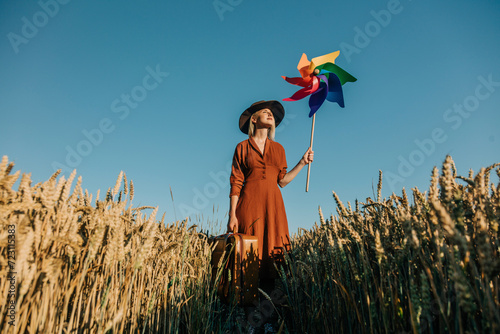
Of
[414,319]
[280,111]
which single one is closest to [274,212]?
[280,111]

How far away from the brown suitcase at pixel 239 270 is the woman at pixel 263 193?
0.98 ft

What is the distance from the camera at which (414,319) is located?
99cm

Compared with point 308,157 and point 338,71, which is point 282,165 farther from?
point 338,71

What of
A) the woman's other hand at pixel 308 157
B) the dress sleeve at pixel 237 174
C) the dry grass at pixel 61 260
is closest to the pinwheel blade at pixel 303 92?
the woman's other hand at pixel 308 157

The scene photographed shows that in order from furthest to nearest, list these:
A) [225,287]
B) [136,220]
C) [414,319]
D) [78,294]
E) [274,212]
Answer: [274,212] → [225,287] → [136,220] → [78,294] → [414,319]

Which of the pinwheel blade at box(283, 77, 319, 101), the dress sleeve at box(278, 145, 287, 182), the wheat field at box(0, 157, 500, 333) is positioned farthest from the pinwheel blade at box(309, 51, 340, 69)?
the wheat field at box(0, 157, 500, 333)

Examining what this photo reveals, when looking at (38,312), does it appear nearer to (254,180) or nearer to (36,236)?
(36,236)

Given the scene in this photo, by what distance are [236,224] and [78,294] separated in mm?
2537

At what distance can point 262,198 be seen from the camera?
3637mm

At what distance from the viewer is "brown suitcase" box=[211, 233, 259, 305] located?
2947 mm

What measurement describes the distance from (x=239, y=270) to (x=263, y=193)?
1.05 meters

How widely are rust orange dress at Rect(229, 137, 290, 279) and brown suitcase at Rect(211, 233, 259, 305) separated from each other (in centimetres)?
31

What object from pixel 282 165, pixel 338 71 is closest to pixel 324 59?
pixel 338 71

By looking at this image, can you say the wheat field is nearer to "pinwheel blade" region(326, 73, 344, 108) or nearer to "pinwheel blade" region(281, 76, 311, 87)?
"pinwheel blade" region(326, 73, 344, 108)
